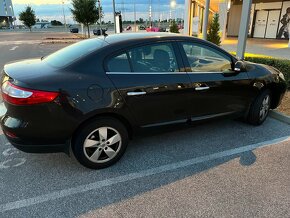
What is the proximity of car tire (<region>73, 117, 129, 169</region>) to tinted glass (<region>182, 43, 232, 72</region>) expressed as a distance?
137cm

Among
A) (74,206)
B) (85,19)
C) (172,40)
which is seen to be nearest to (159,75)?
(172,40)

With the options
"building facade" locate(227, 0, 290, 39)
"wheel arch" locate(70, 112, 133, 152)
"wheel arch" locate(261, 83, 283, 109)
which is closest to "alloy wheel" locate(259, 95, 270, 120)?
"wheel arch" locate(261, 83, 283, 109)

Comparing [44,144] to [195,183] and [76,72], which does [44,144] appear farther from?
[195,183]

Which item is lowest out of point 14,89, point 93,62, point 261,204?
point 261,204

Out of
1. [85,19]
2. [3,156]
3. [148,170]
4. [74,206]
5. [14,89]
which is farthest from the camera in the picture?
[85,19]

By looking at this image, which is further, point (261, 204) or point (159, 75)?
point (159, 75)

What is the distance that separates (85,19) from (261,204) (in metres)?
31.8

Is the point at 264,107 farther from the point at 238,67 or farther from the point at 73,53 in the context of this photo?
the point at 73,53

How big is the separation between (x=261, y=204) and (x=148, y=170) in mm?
1312

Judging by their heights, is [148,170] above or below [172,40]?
below

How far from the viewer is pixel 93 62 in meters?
3.07

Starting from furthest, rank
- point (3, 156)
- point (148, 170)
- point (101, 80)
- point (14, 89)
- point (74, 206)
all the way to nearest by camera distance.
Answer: point (3, 156)
point (148, 170)
point (101, 80)
point (14, 89)
point (74, 206)

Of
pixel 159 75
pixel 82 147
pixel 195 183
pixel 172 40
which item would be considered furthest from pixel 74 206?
pixel 172 40

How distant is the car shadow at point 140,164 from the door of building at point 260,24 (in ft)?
72.6
